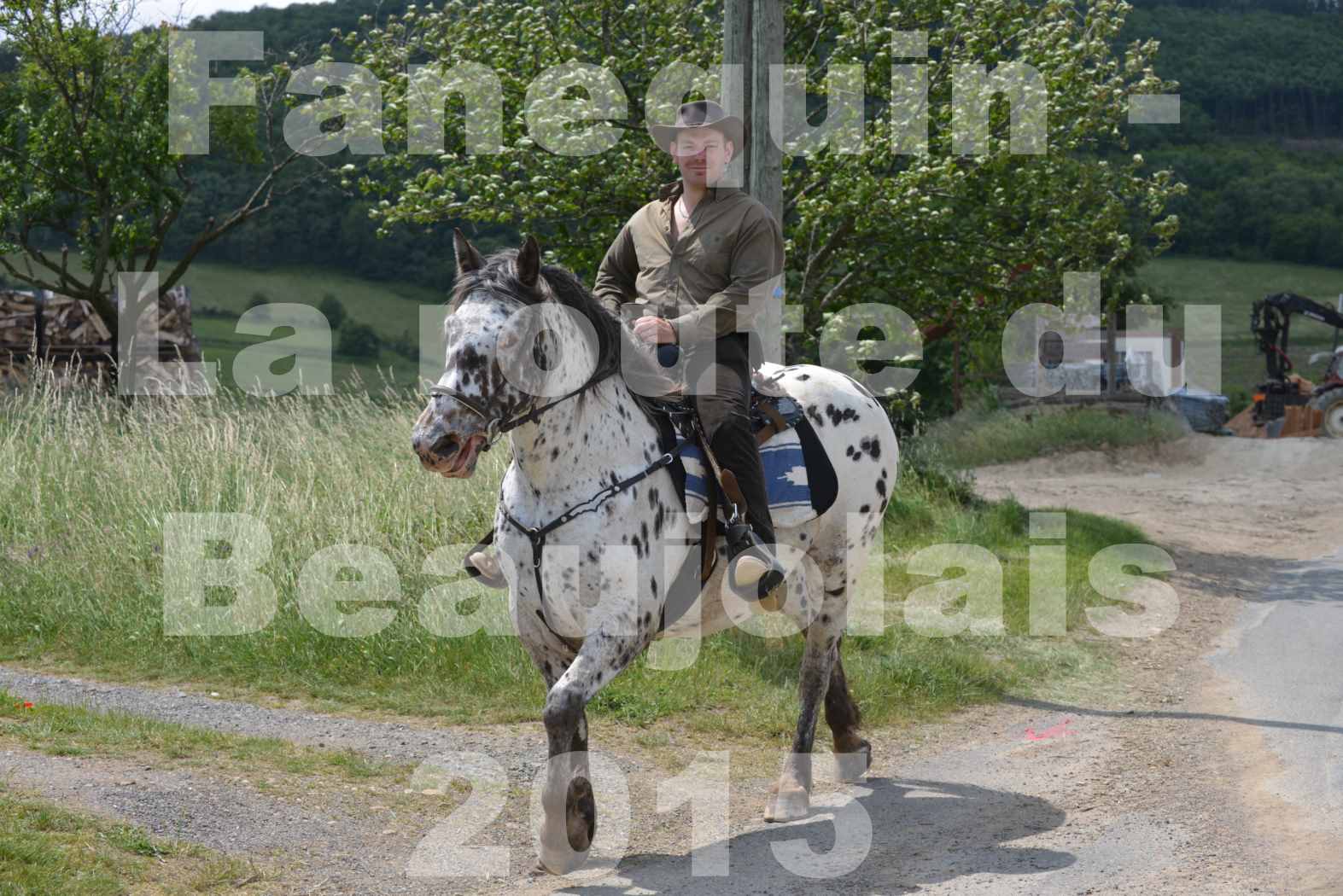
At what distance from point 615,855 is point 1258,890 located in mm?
2613

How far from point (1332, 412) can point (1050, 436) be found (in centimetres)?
1057

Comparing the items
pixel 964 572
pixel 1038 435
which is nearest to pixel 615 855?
pixel 964 572

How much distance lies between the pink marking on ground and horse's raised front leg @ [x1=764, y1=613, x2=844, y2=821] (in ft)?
5.62

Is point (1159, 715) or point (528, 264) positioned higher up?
point (528, 264)

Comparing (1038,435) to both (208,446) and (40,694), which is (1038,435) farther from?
(40,694)

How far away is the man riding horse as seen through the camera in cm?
579

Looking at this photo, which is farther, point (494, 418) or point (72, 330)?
point (72, 330)

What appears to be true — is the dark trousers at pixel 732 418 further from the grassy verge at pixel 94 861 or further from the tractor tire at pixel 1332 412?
the tractor tire at pixel 1332 412

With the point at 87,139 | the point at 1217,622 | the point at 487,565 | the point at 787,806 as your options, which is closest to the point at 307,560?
the point at 487,565

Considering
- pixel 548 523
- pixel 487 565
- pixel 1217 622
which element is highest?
pixel 548 523

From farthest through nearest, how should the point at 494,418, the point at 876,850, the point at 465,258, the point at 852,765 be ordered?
the point at 852,765 → the point at 876,850 → the point at 465,258 → the point at 494,418

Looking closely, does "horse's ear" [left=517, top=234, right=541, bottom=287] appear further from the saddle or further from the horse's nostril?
the saddle

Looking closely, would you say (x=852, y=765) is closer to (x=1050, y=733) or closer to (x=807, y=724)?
(x=807, y=724)

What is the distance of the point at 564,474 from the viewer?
5.26m
